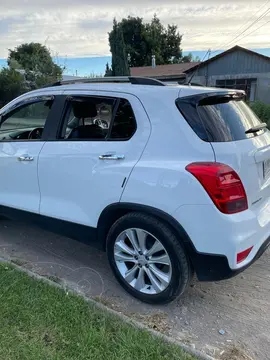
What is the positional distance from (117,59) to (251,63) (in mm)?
12519

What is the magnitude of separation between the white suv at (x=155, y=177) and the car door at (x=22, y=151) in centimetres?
3

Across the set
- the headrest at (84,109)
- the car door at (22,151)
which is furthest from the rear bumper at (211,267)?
the car door at (22,151)

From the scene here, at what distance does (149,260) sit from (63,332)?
0.85 m

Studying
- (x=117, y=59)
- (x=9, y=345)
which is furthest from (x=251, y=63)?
(x=9, y=345)

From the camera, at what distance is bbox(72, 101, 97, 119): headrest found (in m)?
3.23

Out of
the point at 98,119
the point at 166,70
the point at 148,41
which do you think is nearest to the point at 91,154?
the point at 98,119

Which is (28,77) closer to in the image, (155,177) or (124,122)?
(124,122)

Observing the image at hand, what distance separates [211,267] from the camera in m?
2.55

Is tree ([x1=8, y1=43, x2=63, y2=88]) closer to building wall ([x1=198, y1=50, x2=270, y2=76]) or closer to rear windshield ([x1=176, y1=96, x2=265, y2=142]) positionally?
building wall ([x1=198, y1=50, x2=270, y2=76])

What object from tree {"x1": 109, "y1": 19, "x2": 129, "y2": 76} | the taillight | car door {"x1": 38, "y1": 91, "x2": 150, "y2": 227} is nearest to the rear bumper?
the taillight

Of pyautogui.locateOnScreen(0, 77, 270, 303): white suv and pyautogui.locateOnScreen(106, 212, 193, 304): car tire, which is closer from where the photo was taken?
pyautogui.locateOnScreen(0, 77, 270, 303): white suv

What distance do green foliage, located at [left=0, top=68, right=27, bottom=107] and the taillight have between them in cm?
2286

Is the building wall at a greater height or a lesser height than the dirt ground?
greater

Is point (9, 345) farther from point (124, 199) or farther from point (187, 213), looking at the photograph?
point (187, 213)
